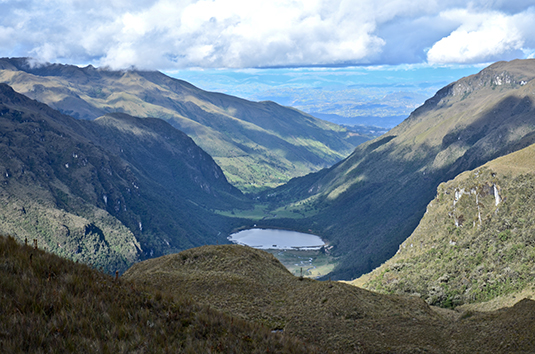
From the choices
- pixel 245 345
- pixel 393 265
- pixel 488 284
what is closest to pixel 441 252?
pixel 393 265

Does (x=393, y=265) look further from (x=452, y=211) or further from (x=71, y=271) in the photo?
(x=71, y=271)

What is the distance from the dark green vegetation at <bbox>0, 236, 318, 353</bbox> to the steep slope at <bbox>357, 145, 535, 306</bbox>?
5929cm

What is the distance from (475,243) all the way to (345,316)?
3055 inches

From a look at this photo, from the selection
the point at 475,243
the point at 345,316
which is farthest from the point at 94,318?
the point at 475,243

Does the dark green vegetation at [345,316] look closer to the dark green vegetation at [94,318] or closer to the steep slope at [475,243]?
the dark green vegetation at [94,318]

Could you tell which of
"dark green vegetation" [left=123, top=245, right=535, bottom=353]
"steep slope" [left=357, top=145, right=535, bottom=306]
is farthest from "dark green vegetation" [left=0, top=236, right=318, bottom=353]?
"steep slope" [left=357, top=145, right=535, bottom=306]

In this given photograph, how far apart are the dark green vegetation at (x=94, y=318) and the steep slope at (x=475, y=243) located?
195 ft

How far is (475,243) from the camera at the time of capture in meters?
94.9

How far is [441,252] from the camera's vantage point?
340 ft

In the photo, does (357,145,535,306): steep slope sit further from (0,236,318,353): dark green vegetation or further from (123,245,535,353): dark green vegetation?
(0,236,318,353): dark green vegetation

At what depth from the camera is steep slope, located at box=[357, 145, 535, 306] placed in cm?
7238

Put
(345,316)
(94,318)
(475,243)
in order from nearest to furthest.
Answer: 1. (94,318)
2. (345,316)
3. (475,243)

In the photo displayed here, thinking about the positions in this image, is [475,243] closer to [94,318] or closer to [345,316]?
[345,316]

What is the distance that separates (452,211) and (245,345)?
111605 millimetres
